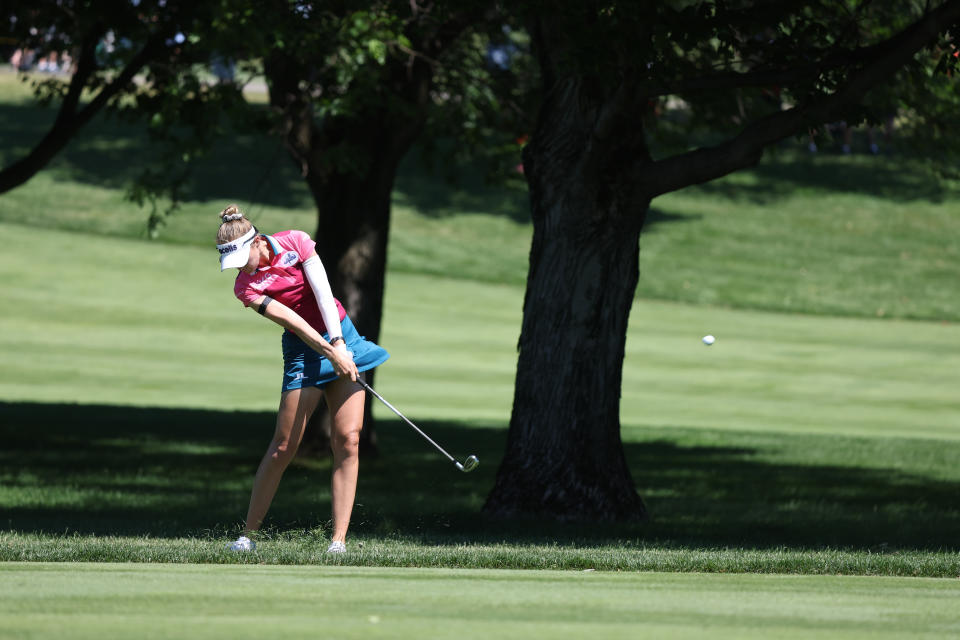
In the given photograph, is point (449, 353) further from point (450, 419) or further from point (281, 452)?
point (281, 452)

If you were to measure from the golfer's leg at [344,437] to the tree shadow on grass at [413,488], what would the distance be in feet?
4.62

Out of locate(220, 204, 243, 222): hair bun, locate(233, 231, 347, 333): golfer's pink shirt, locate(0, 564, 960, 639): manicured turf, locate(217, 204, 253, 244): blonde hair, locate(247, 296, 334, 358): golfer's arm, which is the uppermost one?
locate(220, 204, 243, 222): hair bun

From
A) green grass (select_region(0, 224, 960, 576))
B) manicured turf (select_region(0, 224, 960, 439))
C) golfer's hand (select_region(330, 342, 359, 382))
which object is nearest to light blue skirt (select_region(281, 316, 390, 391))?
golfer's hand (select_region(330, 342, 359, 382))

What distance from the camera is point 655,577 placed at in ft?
22.5

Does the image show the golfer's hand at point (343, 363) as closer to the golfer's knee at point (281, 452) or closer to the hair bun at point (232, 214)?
the golfer's knee at point (281, 452)

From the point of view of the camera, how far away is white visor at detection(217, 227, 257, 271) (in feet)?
25.2

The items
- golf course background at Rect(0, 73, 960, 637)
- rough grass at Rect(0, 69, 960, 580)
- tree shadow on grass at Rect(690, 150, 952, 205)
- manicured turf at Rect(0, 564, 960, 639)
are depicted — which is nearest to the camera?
manicured turf at Rect(0, 564, 960, 639)

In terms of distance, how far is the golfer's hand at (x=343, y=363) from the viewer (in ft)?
25.7

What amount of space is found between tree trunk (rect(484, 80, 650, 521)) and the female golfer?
3.08m

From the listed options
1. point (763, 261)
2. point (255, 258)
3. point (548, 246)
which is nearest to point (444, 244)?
point (763, 261)

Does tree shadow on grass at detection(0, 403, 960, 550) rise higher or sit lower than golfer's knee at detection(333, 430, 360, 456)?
lower

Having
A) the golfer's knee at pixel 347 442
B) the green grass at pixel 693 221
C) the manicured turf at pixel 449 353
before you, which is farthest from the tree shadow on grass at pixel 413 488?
the green grass at pixel 693 221

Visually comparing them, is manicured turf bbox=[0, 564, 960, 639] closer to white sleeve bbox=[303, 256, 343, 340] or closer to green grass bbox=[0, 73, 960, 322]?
white sleeve bbox=[303, 256, 343, 340]

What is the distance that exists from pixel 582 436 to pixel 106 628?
21.3ft
